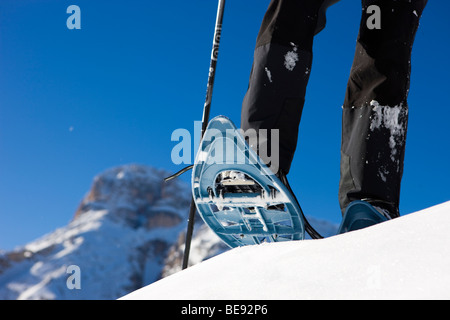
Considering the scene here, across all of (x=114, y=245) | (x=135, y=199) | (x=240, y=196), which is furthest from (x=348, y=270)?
(x=135, y=199)

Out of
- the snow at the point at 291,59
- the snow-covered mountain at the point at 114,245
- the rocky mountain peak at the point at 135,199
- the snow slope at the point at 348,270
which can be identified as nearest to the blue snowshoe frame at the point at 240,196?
the snow at the point at 291,59

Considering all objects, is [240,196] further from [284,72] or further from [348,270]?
[348,270]

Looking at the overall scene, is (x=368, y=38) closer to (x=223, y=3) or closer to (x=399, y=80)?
(x=399, y=80)

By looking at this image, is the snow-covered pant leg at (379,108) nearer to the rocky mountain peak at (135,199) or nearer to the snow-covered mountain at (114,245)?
the snow-covered mountain at (114,245)

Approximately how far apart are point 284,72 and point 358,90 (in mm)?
361

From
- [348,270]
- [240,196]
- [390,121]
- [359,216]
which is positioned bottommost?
[348,270]

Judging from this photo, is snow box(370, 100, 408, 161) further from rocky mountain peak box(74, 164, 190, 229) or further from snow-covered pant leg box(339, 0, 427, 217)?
rocky mountain peak box(74, 164, 190, 229)

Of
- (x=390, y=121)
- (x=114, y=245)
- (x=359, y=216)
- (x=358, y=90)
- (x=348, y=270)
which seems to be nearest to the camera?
(x=348, y=270)

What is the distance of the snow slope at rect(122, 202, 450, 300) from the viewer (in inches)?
36.4

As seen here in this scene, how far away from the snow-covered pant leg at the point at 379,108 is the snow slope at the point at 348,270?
66 cm

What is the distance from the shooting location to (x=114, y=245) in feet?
351

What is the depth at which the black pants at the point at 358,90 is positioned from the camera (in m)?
1.97

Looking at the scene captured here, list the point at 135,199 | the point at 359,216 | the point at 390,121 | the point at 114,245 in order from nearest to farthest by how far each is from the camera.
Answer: the point at 359,216
the point at 390,121
the point at 114,245
the point at 135,199
